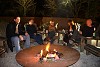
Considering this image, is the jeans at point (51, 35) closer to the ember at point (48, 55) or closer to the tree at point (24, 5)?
the ember at point (48, 55)

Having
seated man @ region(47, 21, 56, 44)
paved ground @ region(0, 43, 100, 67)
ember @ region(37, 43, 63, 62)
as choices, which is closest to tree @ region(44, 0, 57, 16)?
seated man @ region(47, 21, 56, 44)

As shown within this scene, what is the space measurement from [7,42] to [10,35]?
338 mm

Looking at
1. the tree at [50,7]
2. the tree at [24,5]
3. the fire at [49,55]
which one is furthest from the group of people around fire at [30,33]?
the tree at [24,5]

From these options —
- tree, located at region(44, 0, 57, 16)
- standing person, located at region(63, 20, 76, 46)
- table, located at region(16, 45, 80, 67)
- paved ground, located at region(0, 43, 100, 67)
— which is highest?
tree, located at region(44, 0, 57, 16)

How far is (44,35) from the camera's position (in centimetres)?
921

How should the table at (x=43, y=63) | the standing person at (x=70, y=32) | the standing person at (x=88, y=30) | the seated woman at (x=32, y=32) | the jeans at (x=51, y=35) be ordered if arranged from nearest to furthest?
the table at (x=43, y=63)
the standing person at (x=88, y=30)
the seated woman at (x=32, y=32)
the standing person at (x=70, y=32)
the jeans at (x=51, y=35)

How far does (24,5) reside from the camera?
13219mm

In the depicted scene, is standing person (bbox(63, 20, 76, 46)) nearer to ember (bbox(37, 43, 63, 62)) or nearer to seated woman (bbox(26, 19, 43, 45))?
seated woman (bbox(26, 19, 43, 45))

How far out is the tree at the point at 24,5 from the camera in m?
13.2

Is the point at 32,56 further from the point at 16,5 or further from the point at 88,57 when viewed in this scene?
the point at 16,5

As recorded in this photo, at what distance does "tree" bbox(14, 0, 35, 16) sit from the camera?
520 inches

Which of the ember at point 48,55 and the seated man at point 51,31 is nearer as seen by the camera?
the ember at point 48,55

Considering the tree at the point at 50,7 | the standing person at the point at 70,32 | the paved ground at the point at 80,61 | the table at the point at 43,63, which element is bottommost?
the paved ground at the point at 80,61

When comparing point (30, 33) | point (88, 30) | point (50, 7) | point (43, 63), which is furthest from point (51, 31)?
point (50, 7)
